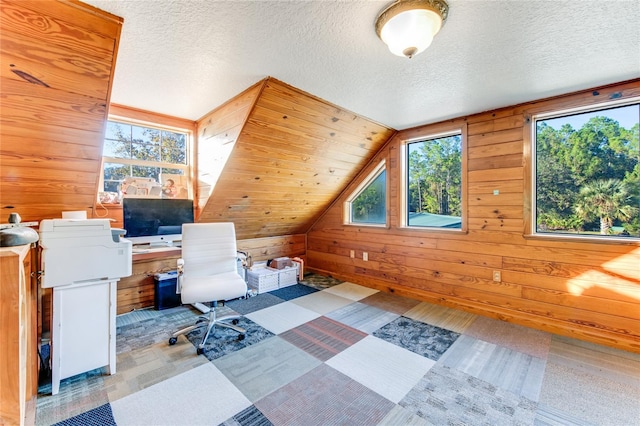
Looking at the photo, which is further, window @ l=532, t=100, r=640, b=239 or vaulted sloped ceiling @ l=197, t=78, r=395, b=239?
vaulted sloped ceiling @ l=197, t=78, r=395, b=239

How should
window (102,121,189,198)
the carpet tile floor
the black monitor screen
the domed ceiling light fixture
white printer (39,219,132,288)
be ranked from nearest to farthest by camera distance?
1. the domed ceiling light fixture
2. the carpet tile floor
3. white printer (39,219,132,288)
4. the black monitor screen
5. window (102,121,189,198)

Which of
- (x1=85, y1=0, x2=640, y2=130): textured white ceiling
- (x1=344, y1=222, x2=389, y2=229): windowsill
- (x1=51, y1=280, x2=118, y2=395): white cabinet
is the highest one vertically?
(x1=85, y1=0, x2=640, y2=130): textured white ceiling

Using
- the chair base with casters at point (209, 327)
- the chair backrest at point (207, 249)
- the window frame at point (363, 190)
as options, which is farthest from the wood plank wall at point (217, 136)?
the window frame at point (363, 190)

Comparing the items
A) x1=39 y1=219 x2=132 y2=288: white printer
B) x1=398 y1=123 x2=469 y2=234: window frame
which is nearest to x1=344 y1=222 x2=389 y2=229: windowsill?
x1=398 y1=123 x2=469 y2=234: window frame

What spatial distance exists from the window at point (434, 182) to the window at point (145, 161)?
2813mm

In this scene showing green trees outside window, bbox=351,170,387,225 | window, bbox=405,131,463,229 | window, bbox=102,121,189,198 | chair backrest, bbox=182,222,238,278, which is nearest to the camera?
chair backrest, bbox=182,222,238,278

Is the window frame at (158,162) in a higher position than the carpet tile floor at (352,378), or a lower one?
higher

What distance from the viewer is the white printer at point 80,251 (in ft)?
5.44

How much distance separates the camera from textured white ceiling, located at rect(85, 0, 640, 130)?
1415 mm

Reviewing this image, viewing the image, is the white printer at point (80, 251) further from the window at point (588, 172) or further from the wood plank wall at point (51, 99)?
the window at point (588, 172)

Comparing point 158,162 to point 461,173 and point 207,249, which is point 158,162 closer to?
point 207,249

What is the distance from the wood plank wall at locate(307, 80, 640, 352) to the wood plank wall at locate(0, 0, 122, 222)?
302 centimetres

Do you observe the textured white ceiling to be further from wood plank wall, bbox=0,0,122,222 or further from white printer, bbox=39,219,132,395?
white printer, bbox=39,219,132,395

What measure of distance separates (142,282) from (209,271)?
1073mm
